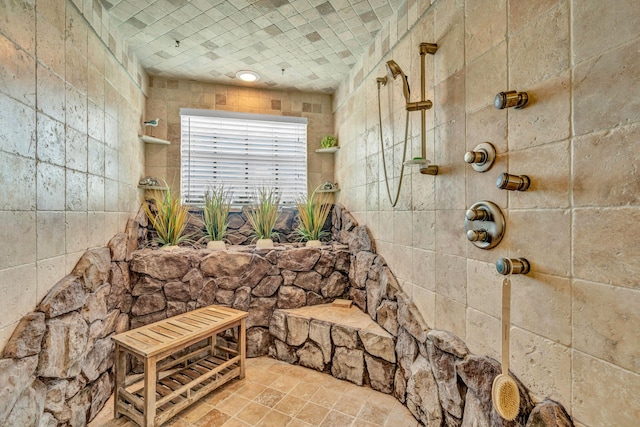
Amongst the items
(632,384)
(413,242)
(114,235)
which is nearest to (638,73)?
(632,384)

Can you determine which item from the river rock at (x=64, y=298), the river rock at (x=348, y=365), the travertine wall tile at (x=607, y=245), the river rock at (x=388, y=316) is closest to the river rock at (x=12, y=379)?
the river rock at (x=64, y=298)

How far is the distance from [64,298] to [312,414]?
1.57 m

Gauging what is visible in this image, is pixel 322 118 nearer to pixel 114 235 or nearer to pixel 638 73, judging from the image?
pixel 114 235

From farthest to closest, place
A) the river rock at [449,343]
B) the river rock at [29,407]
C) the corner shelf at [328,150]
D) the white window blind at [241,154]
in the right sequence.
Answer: the corner shelf at [328,150] < the white window blind at [241,154] < the river rock at [449,343] < the river rock at [29,407]

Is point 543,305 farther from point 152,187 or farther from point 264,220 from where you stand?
point 152,187

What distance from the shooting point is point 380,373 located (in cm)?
200

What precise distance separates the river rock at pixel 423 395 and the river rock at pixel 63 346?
76.1 inches

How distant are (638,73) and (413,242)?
4.01ft

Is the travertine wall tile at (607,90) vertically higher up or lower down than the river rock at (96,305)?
higher up

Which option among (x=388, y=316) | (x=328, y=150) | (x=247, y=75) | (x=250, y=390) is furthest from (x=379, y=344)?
(x=247, y=75)

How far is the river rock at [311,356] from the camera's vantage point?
2.26 m

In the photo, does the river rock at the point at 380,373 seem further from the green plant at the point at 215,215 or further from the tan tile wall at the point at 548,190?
the green plant at the point at 215,215

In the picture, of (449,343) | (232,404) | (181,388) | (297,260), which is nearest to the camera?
(449,343)

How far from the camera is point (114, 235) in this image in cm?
216
